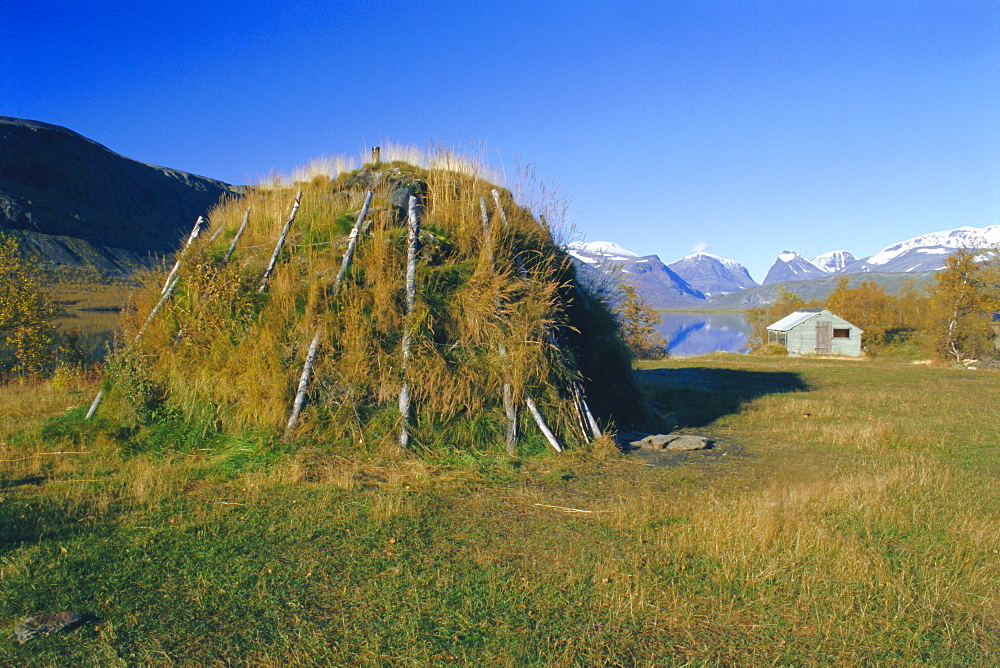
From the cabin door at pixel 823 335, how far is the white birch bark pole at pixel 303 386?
53856 millimetres

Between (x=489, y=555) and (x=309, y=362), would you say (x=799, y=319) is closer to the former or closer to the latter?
(x=309, y=362)

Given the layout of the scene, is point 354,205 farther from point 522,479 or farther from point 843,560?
point 843,560

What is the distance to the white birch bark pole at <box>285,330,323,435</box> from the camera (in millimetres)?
7734

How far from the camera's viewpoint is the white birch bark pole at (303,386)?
25.4 ft

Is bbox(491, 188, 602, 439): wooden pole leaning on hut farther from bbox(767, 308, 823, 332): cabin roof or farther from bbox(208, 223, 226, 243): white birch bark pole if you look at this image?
bbox(767, 308, 823, 332): cabin roof

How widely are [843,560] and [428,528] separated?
11.3 feet

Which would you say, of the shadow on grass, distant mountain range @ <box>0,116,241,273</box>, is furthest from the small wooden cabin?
distant mountain range @ <box>0,116,241,273</box>

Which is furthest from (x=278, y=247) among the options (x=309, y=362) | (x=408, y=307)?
(x=408, y=307)

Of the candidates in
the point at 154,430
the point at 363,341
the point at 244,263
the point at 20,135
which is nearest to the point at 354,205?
the point at 244,263

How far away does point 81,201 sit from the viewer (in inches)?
3853

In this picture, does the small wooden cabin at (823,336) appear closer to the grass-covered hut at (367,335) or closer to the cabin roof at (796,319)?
the cabin roof at (796,319)

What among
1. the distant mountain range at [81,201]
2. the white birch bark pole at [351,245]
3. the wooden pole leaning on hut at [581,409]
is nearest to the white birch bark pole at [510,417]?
the wooden pole leaning on hut at [581,409]

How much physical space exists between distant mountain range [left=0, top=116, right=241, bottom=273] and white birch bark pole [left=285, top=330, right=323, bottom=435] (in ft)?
261

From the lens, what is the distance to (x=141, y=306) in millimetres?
9758
